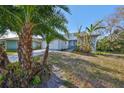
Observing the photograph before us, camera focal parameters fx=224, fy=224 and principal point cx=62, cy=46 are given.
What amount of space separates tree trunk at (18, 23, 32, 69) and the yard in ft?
3.15

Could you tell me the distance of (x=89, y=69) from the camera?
18.1 feet

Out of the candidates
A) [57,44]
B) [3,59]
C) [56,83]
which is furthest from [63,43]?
[3,59]

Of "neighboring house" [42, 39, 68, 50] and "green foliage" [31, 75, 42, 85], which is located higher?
"neighboring house" [42, 39, 68, 50]

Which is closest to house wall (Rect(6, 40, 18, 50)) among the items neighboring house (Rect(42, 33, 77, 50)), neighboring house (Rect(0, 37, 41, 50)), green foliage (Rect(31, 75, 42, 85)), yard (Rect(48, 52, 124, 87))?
neighboring house (Rect(0, 37, 41, 50))

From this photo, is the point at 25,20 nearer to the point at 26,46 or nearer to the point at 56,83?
the point at 26,46

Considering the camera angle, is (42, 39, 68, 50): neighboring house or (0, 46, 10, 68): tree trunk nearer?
(0, 46, 10, 68): tree trunk

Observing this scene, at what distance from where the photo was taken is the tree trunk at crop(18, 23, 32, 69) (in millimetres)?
4480

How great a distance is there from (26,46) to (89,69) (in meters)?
1.81

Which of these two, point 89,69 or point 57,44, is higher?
point 57,44

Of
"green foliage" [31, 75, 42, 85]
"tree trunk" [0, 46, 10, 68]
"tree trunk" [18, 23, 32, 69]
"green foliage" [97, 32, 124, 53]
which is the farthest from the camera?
"green foliage" [97, 32, 124, 53]

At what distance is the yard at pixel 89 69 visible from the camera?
490cm

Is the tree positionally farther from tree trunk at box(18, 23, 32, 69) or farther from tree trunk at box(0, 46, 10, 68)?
tree trunk at box(0, 46, 10, 68)

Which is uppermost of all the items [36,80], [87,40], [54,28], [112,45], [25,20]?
[25,20]

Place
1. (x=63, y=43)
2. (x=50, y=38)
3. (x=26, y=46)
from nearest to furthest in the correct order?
(x=26, y=46) → (x=50, y=38) → (x=63, y=43)
